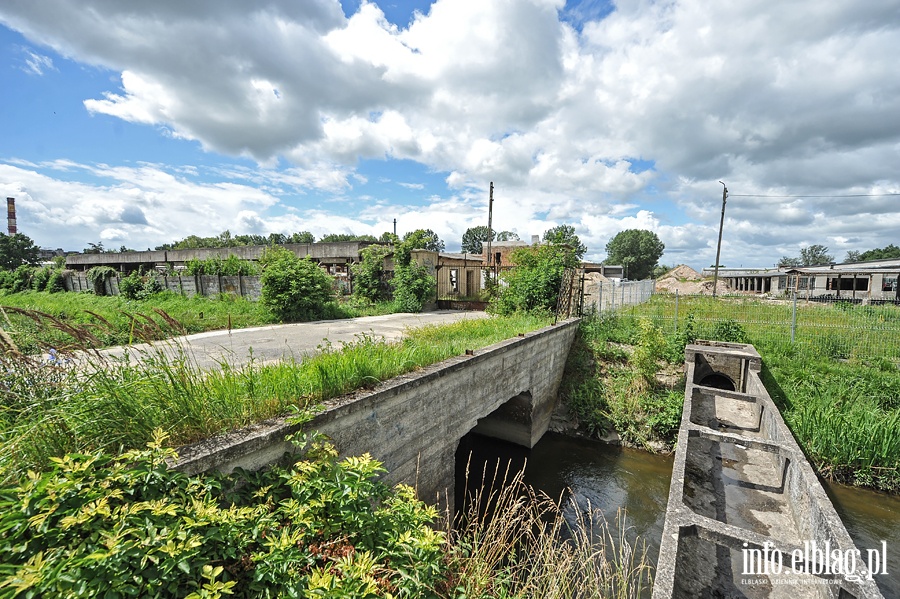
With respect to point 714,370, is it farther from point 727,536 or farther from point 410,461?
point 410,461

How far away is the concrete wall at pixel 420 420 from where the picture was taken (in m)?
2.47

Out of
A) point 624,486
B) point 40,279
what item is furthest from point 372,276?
point 40,279

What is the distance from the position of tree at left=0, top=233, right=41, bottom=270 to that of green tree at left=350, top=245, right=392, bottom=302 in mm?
47780

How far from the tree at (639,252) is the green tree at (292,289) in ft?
207

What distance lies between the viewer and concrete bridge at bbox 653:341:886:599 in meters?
2.61

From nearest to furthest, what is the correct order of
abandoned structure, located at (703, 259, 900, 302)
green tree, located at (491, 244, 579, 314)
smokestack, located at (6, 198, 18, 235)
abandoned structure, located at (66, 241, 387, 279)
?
green tree, located at (491, 244, 579, 314) → abandoned structure, located at (66, 241, 387, 279) → abandoned structure, located at (703, 259, 900, 302) → smokestack, located at (6, 198, 18, 235)

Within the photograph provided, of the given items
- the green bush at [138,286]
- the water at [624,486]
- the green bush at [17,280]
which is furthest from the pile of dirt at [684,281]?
the green bush at [17,280]

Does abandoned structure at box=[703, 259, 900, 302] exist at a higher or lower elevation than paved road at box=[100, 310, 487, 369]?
higher

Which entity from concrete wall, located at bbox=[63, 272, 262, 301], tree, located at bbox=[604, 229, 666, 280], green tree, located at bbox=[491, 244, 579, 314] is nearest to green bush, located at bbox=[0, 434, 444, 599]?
green tree, located at bbox=[491, 244, 579, 314]

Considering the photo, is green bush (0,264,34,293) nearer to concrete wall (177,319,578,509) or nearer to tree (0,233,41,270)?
tree (0,233,41,270)

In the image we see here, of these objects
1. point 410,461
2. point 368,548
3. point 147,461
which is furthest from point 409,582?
point 410,461

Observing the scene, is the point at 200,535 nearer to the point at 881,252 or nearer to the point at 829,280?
the point at 829,280

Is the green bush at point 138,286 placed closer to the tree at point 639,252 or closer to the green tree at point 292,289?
the green tree at point 292,289

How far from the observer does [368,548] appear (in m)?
2.05
